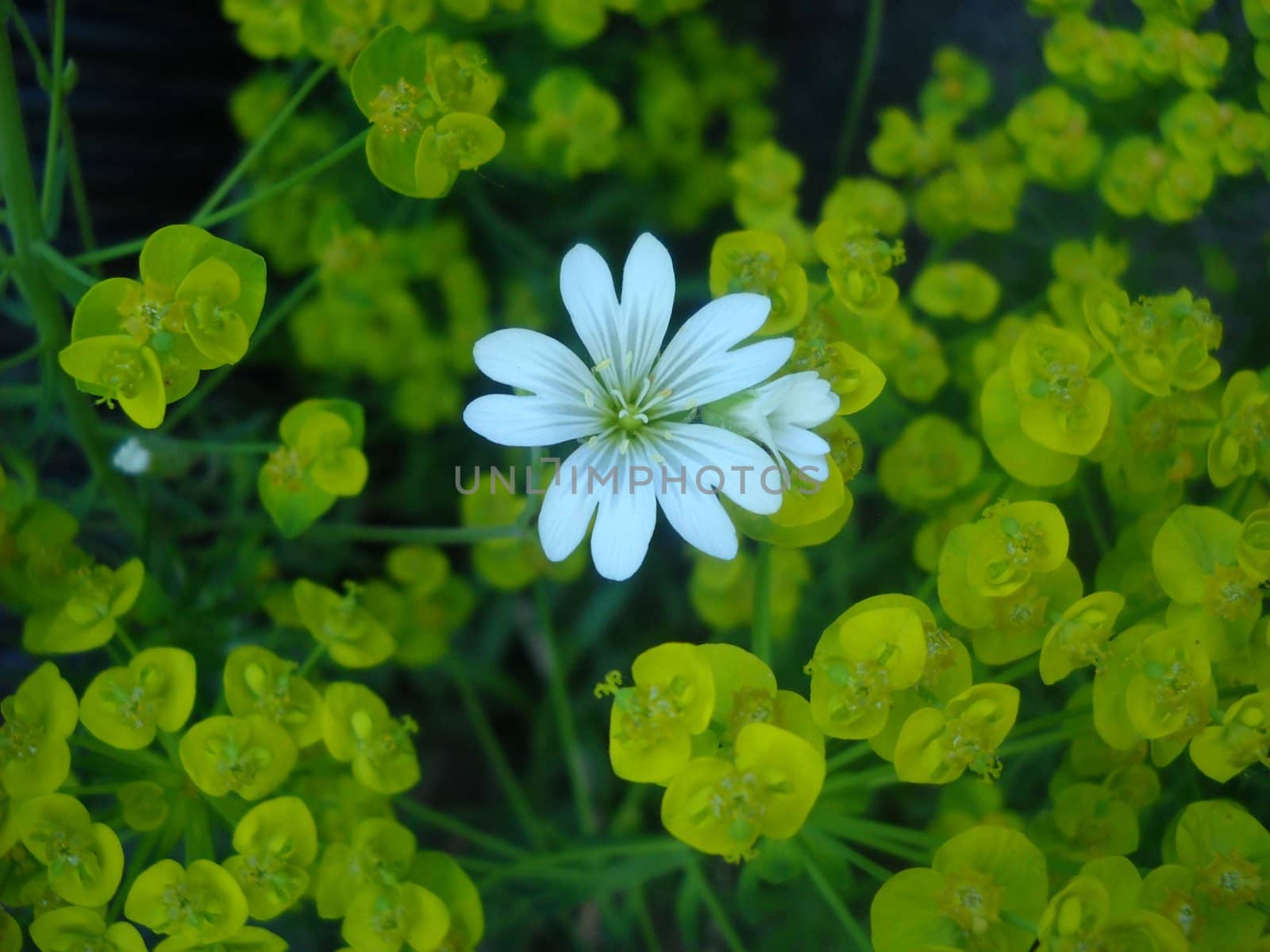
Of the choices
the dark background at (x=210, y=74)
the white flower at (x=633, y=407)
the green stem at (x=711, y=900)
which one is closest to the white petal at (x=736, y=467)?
the white flower at (x=633, y=407)

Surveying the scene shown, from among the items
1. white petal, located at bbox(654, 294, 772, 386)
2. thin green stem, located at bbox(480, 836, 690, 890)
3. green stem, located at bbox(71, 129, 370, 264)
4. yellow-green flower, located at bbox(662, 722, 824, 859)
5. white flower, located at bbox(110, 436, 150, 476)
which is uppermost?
green stem, located at bbox(71, 129, 370, 264)

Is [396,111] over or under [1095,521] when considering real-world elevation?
over

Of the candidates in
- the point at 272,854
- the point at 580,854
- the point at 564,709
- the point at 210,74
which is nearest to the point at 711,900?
the point at 580,854

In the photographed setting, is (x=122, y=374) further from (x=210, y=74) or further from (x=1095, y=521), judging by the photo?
(x=210, y=74)

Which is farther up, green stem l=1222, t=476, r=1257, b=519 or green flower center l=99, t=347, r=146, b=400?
green flower center l=99, t=347, r=146, b=400

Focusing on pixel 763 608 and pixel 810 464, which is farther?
pixel 763 608

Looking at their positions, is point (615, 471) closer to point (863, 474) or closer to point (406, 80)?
point (406, 80)

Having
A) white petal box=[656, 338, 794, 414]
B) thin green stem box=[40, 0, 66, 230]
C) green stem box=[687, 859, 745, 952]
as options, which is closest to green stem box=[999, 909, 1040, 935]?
green stem box=[687, 859, 745, 952]

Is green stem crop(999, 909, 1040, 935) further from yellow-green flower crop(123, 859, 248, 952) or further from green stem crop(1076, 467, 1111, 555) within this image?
yellow-green flower crop(123, 859, 248, 952)
